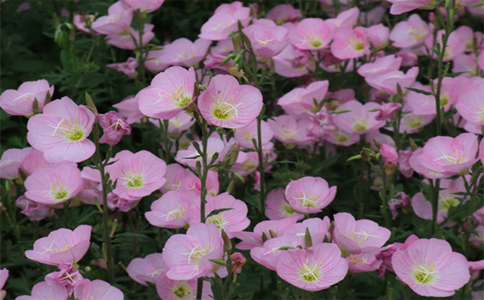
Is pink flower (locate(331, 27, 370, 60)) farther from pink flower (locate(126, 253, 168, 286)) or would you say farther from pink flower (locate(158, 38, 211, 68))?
pink flower (locate(126, 253, 168, 286))

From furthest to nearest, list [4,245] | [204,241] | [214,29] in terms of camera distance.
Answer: [214,29]
[4,245]
[204,241]

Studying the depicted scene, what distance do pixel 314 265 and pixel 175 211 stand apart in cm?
46

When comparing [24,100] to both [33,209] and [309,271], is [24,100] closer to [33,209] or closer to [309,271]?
[33,209]

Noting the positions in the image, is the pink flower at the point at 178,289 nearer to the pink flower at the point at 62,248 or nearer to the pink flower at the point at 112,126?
the pink flower at the point at 62,248

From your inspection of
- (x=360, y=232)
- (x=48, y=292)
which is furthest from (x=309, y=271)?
(x=48, y=292)

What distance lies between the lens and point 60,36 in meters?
2.63

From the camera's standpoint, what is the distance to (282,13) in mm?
3303

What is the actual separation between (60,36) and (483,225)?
1663 mm

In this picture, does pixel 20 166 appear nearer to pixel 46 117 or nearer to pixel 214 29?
pixel 46 117

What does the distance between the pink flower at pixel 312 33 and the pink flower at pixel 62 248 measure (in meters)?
1.26

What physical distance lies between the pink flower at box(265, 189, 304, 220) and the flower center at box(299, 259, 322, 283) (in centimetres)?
69

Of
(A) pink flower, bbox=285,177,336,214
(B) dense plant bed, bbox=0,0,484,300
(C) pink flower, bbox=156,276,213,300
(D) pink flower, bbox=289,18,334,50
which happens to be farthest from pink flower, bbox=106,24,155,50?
(C) pink flower, bbox=156,276,213,300

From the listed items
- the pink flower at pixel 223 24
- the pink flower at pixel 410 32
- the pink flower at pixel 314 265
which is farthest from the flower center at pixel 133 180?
the pink flower at pixel 410 32

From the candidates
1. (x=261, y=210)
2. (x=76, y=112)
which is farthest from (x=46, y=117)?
(x=261, y=210)
